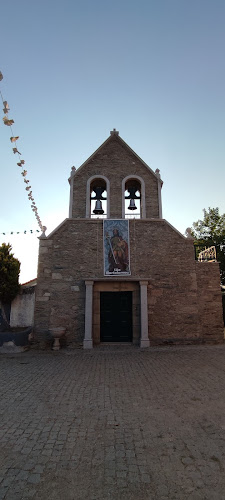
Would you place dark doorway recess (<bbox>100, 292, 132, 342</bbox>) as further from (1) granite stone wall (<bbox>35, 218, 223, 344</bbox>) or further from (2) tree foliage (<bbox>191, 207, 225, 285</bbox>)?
(2) tree foliage (<bbox>191, 207, 225, 285</bbox>)

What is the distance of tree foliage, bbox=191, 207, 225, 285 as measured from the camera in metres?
21.0

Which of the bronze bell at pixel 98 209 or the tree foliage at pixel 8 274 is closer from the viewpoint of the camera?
the tree foliage at pixel 8 274

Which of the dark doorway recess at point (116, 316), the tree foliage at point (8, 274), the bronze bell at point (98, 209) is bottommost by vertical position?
the dark doorway recess at point (116, 316)

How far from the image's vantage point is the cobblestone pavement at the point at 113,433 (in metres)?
2.41

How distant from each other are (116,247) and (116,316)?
2935 mm

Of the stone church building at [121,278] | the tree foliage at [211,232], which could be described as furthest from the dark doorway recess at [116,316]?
the tree foliage at [211,232]

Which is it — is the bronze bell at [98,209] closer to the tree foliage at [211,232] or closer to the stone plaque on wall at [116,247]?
the stone plaque on wall at [116,247]

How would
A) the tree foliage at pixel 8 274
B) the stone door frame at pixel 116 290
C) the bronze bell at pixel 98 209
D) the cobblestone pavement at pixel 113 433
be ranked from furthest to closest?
the bronze bell at pixel 98 209
the tree foliage at pixel 8 274
the stone door frame at pixel 116 290
the cobblestone pavement at pixel 113 433

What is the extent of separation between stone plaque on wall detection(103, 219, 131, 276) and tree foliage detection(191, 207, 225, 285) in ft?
39.8

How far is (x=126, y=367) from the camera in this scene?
6.78 meters

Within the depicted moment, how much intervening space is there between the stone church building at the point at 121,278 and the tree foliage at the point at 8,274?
3.95 ft

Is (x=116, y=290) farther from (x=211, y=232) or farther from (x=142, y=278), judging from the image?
(x=211, y=232)

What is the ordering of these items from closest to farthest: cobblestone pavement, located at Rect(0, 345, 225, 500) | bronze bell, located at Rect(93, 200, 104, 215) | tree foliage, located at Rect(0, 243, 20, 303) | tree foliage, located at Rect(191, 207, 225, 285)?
cobblestone pavement, located at Rect(0, 345, 225, 500) < tree foliage, located at Rect(0, 243, 20, 303) < bronze bell, located at Rect(93, 200, 104, 215) < tree foliage, located at Rect(191, 207, 225, 285)

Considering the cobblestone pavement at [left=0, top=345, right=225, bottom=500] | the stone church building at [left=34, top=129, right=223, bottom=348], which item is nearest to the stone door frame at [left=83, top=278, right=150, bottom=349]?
the stone church building at [left=34, top=129, right=223, bottom=348]
